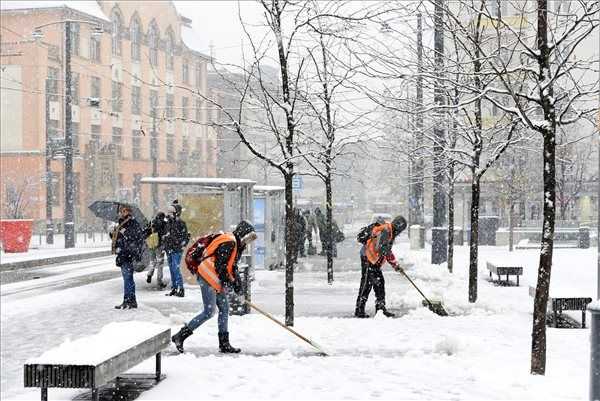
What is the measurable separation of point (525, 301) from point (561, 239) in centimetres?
2091

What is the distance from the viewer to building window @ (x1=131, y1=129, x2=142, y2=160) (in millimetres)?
60912

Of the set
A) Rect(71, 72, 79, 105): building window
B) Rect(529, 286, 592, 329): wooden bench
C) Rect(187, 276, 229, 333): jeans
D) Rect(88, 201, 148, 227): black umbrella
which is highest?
Rect(71, 72, 79, 105): building window

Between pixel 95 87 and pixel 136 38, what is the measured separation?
28.3 feet

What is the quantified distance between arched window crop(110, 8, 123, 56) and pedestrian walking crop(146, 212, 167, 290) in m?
42.8

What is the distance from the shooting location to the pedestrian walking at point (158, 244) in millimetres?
16281

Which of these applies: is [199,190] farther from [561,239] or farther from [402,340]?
[561,239]

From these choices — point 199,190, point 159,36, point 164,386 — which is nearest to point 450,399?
point 164,386

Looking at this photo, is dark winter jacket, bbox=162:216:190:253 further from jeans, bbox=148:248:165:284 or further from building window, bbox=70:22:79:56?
building window, bbox=70:22:79:56

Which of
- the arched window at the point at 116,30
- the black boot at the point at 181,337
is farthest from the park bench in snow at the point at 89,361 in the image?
the arched window at the point at 116,30

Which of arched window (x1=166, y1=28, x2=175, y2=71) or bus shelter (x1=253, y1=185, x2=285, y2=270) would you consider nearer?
A: bus shelter (x1=253, y1=185, x2=285, y2=270)

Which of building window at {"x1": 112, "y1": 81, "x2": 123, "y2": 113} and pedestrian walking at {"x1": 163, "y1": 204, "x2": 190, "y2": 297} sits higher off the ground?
building window at {"x1": 112, "y1": 81, "x2": 123, "y2": 113}

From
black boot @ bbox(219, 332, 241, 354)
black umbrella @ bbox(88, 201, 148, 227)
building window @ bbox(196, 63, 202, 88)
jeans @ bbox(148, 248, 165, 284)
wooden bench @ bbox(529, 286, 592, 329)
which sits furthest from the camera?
building window @ bbox(196, 63, 202, 88)

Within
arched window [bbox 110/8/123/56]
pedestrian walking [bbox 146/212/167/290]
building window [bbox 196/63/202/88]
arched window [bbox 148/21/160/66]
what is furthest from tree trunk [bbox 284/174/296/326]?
building window [bbox 196/63/202/88]

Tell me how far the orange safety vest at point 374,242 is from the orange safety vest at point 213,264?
3.58m
